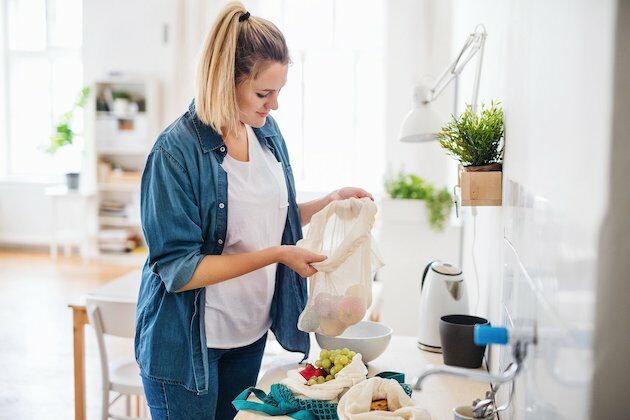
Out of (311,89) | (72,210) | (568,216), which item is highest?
(311,89)

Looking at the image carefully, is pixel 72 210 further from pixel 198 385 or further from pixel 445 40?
pixel 198 385

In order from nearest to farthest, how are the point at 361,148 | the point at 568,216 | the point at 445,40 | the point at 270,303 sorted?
the point at 568,216
the point at 270,303
the point at 445,40
the point at 361,148

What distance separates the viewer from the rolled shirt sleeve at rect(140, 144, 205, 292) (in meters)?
1.64

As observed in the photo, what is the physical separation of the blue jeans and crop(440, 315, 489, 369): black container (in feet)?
1.52

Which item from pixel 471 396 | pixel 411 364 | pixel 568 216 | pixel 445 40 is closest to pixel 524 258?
pixel 568 216

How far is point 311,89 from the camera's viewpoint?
7324 mm

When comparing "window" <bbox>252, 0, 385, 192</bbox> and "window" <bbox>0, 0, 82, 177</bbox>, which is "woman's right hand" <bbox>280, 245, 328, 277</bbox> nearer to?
"window" <bbox>252, 0, 385, 192</bbox>

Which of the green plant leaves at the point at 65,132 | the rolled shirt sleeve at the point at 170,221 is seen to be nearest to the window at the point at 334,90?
the green plant leaves at the point at 65,132

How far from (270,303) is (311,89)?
18.5 feet

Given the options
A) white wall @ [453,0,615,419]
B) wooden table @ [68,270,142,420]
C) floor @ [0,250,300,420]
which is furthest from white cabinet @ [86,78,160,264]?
white wall @ [453,0,615,419]

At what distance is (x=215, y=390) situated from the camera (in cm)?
176

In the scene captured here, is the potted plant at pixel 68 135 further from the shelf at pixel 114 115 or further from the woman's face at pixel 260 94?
the woman's face at pixel 260 94

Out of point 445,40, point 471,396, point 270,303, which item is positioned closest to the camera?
point 471,396

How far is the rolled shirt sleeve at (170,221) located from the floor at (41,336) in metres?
2.18
